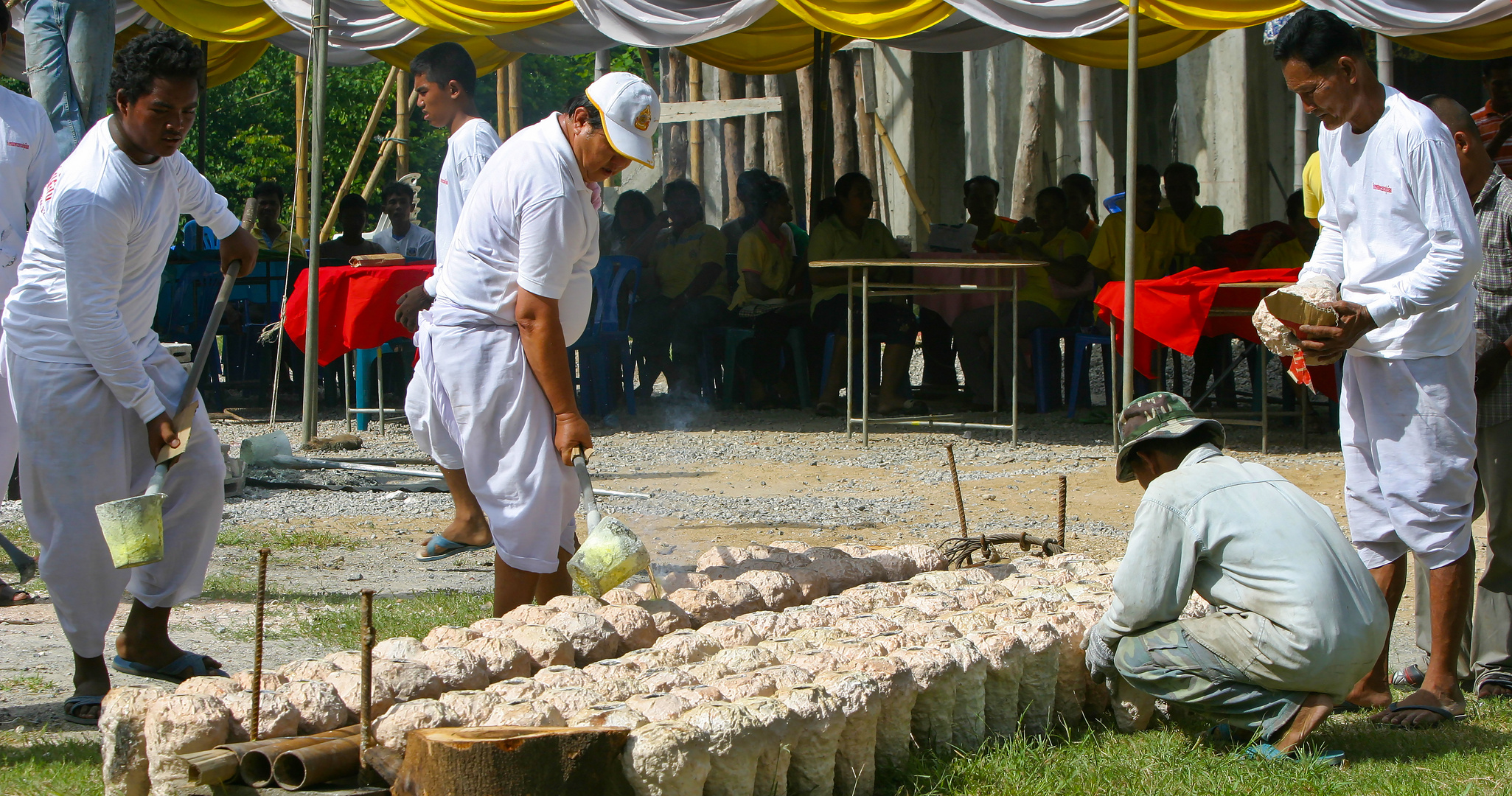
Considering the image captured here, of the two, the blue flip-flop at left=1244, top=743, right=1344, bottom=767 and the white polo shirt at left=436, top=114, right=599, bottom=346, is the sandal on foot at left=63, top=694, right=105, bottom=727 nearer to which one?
the white polo shirt at left=436, top=114, right=599, bottom=346

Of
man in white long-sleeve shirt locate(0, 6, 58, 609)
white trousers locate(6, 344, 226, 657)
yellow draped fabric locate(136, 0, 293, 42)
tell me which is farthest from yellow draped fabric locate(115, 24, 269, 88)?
white trousers locate(6, 344, 226, 657)

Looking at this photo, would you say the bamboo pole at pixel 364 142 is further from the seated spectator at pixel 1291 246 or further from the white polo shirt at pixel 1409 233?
the white polo shirt at pixel 1409 233

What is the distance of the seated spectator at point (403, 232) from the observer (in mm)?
11273

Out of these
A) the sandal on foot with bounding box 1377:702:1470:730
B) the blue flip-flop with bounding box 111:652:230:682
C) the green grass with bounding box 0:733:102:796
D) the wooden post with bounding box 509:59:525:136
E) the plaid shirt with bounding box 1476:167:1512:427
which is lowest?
the sandal on foot with bounding box 1377:702:1470:730

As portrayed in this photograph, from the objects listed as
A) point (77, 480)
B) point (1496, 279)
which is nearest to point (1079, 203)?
point (1496, 279)

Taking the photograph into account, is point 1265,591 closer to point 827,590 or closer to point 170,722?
point 827,590

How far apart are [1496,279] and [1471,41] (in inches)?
207

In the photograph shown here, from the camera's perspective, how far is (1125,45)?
35.6ft

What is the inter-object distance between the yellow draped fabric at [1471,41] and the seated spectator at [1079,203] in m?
3.01

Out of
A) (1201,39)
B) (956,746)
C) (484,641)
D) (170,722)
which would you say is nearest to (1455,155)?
(956,746)

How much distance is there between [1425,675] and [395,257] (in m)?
7.51

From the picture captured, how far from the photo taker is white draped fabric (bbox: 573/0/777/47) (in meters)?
9.18

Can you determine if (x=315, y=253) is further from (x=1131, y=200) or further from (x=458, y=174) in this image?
(x=1131, y=200)

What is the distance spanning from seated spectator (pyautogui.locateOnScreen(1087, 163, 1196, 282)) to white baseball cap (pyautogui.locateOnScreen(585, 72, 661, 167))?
700 cm
